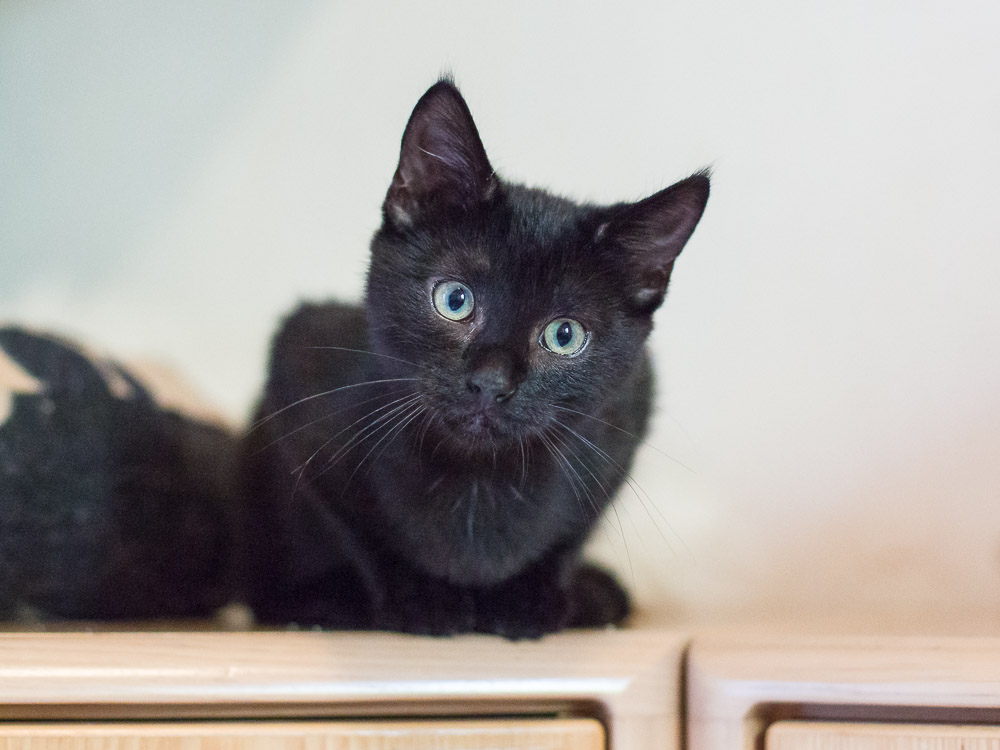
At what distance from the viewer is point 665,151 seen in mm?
1063

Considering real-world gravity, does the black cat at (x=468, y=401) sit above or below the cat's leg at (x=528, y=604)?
above

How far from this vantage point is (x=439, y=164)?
700 mm

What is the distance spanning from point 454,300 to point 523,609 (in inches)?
10.8

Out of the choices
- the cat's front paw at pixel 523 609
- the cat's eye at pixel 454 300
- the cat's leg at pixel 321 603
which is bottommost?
the cat's leg at pixel 321 603

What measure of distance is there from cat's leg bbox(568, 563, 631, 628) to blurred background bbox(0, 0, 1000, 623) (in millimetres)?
115

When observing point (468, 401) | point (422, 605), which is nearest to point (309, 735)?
point (422, 605)

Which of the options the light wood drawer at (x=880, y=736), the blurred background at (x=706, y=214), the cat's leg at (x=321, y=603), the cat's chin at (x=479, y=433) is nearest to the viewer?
the light wood drawer at (x=880, y=736)

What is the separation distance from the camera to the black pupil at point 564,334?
694 mm

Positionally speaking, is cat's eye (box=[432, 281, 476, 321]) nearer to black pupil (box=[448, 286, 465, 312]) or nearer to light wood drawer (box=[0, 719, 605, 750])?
black pupil (box=[448, 286, 465, 312])

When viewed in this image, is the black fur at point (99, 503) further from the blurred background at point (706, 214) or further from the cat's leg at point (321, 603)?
the blurred background at point (706, 214)

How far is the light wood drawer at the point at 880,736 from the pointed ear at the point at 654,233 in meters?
0.37

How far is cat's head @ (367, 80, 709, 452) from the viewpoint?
0.66 metres

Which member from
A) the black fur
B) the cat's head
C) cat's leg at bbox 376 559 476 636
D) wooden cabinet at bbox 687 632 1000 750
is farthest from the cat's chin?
the black fur

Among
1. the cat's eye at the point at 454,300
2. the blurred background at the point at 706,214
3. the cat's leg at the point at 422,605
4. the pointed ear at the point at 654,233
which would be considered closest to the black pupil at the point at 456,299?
the cat's eye at the point at 454,300
